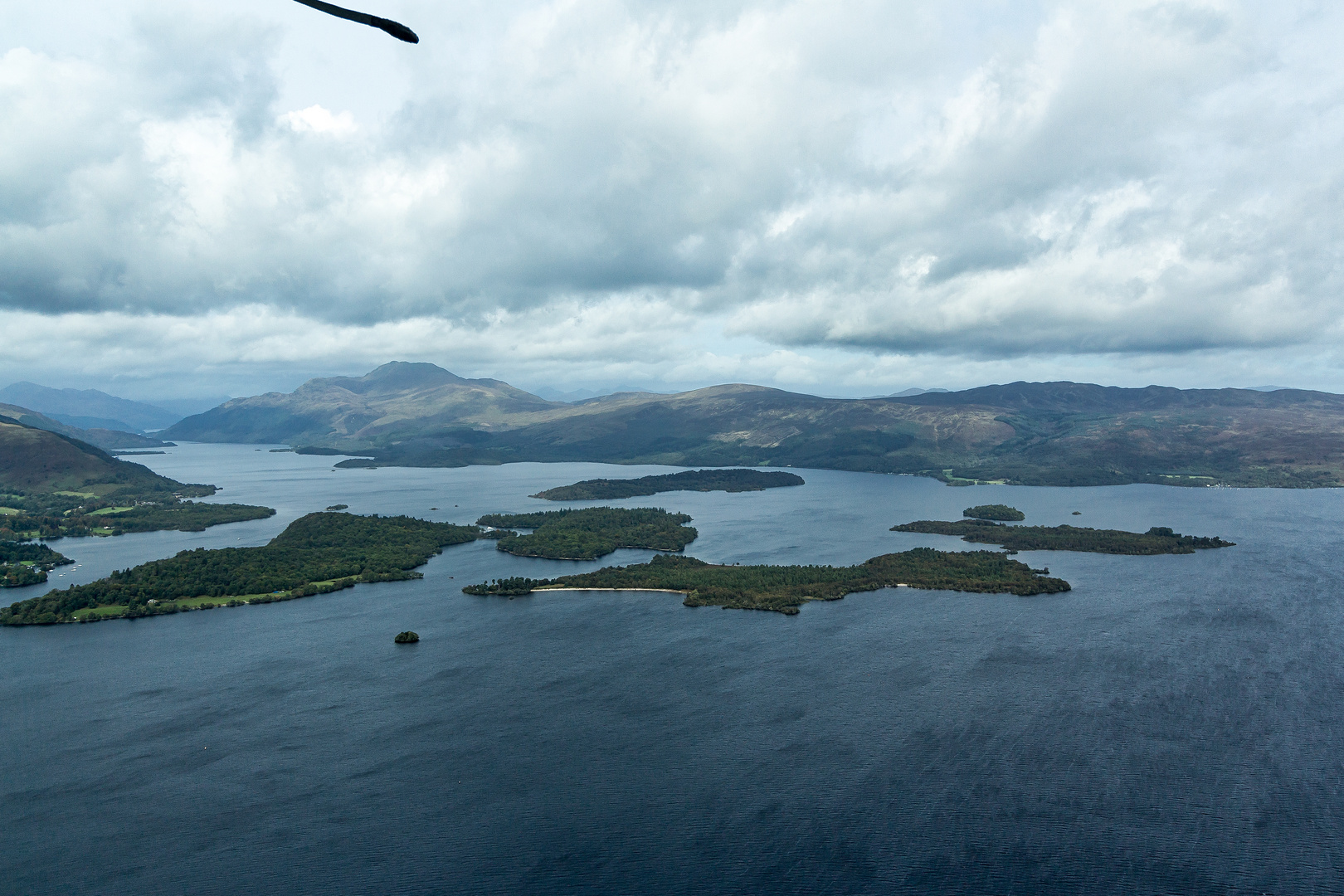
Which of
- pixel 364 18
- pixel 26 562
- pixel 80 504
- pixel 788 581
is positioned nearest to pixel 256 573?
pixel 26 562

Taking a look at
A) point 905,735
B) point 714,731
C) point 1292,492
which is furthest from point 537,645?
point 1292,492

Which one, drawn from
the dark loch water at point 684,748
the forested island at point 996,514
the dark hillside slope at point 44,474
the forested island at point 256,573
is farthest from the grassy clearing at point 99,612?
the forested island at point 996,514

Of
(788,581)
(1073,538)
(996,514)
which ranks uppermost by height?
(996,514)

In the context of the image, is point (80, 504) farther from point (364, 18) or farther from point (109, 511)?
point (364, 18)

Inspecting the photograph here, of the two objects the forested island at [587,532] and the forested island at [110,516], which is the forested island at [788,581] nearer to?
the forested island at [587,532]

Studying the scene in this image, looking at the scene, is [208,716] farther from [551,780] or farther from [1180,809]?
[1180,809]

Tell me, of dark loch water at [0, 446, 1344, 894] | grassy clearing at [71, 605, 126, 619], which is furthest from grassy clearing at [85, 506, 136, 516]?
dark loch water at [0, 446, 1344, 894]
